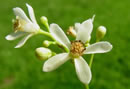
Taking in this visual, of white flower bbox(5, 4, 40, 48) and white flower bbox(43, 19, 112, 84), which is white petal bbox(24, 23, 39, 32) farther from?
white flower bbox(43, 19, 112, 84)

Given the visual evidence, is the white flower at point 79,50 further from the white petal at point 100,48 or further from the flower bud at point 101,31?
the flower bud at point 101,31

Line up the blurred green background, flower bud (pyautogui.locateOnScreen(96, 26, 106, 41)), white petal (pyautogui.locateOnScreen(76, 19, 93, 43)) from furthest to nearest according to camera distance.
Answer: the blurred green background < flower bud (pyautogui.locateOnScreen(96, 26, 106, 41)) < white petal (pyautogui.locateOnScreen(76, 19, 93, 43))

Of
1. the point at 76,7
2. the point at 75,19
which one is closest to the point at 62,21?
the point at 75,19

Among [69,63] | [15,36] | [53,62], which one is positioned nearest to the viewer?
[53,62]

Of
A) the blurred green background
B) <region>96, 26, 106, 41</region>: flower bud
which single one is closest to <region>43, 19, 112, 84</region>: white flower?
<region>96, 26, 106, 41</region>: flower bud

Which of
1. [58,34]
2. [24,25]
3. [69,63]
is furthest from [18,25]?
[69,63]

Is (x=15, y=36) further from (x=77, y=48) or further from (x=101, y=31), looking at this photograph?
(x=101, y=31)
